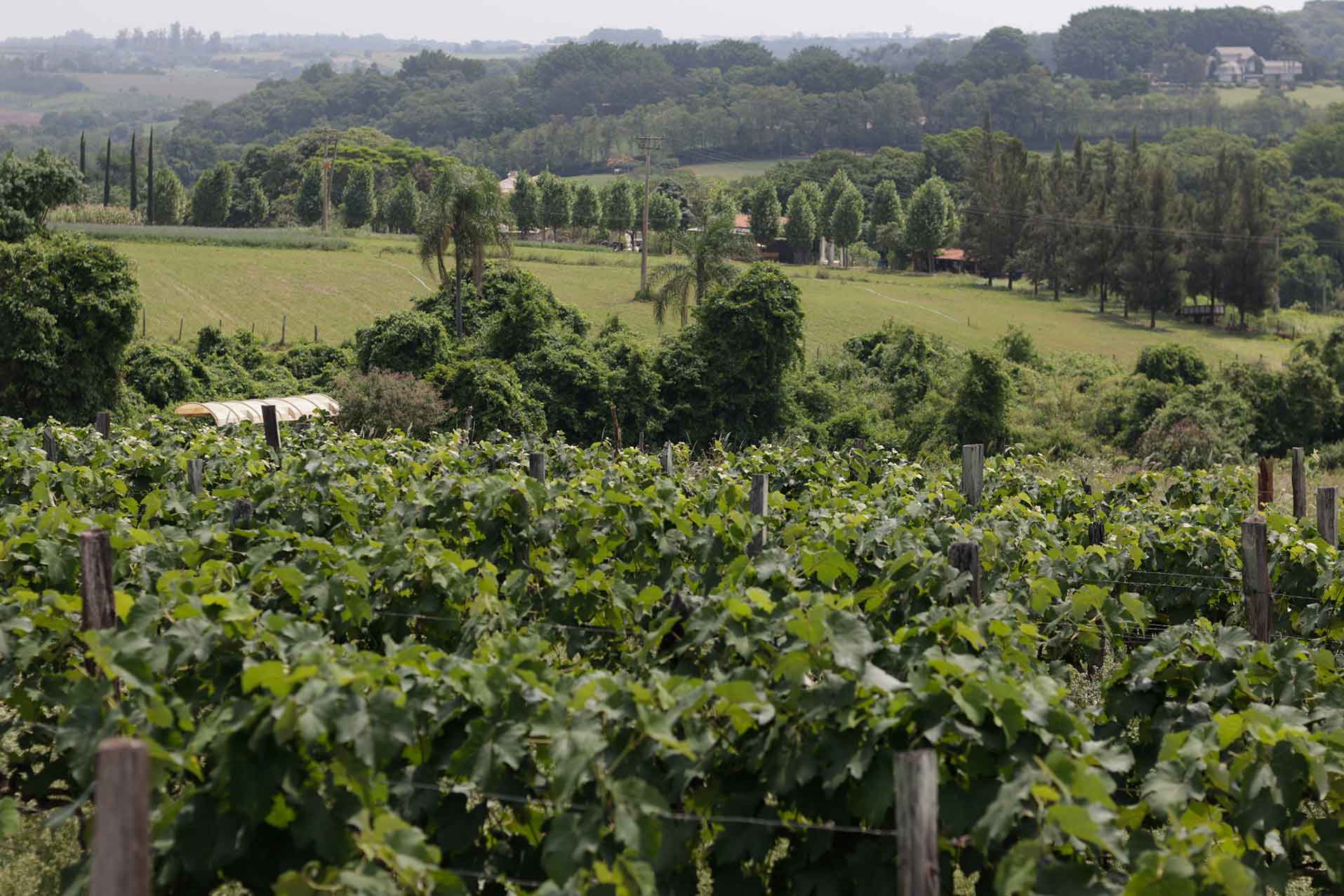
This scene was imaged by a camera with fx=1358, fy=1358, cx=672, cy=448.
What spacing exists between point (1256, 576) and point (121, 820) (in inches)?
291

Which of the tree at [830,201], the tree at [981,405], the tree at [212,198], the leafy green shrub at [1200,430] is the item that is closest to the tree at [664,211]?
the tree at [830,201]

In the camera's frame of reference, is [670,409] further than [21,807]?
Yes

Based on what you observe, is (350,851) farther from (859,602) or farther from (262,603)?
(859,602)

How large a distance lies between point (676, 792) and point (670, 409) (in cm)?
2901

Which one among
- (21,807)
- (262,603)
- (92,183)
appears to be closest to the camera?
(21,807)

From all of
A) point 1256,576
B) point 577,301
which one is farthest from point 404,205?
point 1256,576

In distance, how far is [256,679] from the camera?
15.8ft

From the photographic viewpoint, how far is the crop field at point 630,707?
15.5ft

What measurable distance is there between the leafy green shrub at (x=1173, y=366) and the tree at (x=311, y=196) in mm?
64059

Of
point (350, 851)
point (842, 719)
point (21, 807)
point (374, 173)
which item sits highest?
point (374, 173)

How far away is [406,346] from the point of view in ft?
107

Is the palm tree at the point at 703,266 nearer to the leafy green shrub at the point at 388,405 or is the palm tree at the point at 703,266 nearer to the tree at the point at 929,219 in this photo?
the leafy green shrub at the point at 388,405

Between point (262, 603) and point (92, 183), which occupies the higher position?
point (92, 183)

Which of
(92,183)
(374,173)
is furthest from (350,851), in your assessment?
(92,183)
